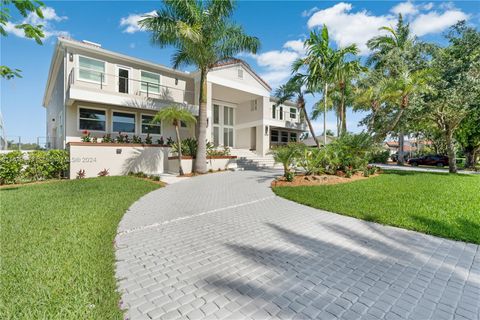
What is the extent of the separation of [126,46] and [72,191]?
37.8 ft

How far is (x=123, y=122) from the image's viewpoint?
16375mm

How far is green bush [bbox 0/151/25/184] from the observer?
36.6 feet

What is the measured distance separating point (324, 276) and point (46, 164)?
14467 mm

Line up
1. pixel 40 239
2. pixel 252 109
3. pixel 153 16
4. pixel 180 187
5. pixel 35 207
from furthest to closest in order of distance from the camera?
pixel 252 109 < pixel 153 16 < pixel 180 187 < pixel 35 207 < pixel 40 239

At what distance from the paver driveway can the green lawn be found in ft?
1.88

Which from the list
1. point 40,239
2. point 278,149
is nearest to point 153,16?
point 278,149

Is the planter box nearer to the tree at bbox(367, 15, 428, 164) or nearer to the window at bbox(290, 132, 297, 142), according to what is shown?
the tree at bbox(367, 15, 428, 164)

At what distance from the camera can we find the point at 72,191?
29.3ft

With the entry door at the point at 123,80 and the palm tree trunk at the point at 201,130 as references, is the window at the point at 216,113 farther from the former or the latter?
the entry door at the point at 123,80

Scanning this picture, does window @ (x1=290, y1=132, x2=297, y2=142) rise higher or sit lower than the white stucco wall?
higher

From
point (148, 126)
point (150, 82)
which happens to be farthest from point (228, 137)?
point (150, 82)

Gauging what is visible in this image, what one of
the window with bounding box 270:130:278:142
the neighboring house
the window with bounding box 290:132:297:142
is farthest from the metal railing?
the window with bounding box 290:132:297:142

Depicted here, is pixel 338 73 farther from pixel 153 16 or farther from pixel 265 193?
pixel 153 16

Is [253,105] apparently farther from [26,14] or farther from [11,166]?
[26,14]
